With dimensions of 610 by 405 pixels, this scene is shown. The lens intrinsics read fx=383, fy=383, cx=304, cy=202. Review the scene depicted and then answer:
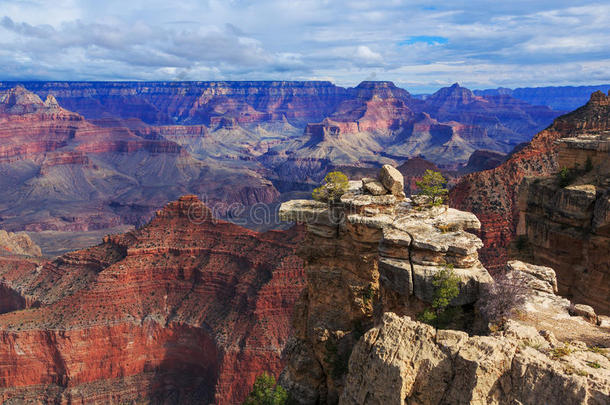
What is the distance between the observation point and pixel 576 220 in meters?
27.2

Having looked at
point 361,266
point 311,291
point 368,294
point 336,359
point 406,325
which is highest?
point 406,325

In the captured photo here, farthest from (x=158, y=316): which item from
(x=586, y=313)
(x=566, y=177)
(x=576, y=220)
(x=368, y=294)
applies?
(x=586, y=313)

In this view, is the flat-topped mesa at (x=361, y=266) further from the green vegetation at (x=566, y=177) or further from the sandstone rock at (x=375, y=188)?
the green vegetation at (x=566, y=177)

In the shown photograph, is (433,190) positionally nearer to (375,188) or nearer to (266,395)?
(375,188)

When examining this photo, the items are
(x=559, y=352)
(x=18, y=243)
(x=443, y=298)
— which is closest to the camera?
(x=559, y=352)

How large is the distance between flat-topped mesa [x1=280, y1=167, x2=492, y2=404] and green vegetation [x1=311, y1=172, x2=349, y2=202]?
501mm

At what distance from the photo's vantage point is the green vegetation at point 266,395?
2499 centimetres

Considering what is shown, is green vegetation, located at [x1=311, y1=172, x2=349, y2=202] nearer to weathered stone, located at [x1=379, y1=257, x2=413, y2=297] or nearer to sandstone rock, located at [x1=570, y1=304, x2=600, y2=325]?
weathered stone, located at [x1=379, y1=257, x2=413, y2=297]

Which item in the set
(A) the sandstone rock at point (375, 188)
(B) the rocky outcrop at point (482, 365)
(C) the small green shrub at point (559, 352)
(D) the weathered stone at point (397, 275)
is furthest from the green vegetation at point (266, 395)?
(C) the small green shrub at point (559, 352)

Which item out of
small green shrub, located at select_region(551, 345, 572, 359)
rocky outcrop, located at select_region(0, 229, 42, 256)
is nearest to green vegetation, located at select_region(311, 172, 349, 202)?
small green shrub, located at select_region(551, 345, 572, 359)

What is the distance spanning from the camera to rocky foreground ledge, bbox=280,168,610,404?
11734 mm

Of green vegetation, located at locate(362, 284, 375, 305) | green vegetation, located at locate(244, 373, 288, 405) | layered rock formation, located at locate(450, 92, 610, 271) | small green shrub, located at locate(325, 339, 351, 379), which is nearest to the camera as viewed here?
small green shrub, located at locate(325, 339, 351, 379)

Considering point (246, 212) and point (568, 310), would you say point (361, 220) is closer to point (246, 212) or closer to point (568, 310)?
point (568, 310)

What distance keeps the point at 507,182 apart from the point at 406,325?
203ft
